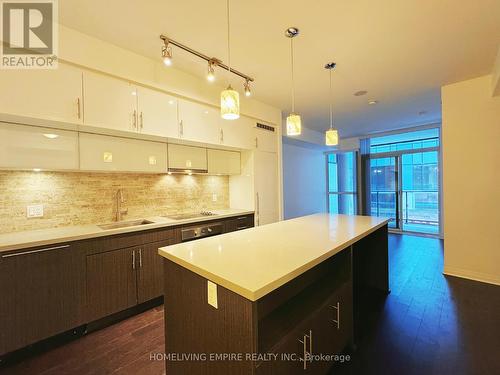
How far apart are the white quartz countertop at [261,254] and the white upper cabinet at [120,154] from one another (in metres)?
1.34

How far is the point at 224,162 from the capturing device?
11.2ft

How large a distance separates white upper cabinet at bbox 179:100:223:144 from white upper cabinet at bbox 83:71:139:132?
21.3 inches

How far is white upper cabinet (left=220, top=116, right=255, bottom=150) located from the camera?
313cm

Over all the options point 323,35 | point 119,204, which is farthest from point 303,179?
point 119,204

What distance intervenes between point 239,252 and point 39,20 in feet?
7.77

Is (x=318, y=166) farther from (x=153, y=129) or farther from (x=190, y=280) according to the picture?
(x=190, y=280)

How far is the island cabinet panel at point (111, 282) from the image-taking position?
198 centimetres

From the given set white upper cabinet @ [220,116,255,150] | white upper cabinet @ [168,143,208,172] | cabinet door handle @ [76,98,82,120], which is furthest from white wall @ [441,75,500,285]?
cabinet door handle @ [76,98,82,120]

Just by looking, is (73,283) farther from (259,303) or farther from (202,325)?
(259,303)

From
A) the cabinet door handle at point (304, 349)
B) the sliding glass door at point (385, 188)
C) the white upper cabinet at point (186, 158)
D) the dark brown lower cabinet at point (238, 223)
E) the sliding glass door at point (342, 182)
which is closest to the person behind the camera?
the cabinet door handle at point (304, 349)

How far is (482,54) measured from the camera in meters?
2.41

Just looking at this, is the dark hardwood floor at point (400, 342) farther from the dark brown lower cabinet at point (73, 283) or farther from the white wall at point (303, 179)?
the white wall at point (303, 179)

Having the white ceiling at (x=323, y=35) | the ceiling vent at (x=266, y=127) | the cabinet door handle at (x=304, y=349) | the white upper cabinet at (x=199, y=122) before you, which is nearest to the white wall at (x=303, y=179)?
the ceiling vent at (x=266, y=127)

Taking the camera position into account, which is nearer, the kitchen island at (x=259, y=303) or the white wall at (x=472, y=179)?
the kitchen island at (x=259, y=303)
